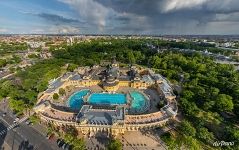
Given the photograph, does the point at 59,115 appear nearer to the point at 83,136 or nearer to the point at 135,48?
the point at 83,136

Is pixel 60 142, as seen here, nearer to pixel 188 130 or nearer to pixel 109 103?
pixel 109 103

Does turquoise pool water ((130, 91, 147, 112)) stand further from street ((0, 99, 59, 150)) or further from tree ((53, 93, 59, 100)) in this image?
tree ((53, 93, 59, 100))

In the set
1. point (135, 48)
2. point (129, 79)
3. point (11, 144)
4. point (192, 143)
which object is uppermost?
point (135, 48)

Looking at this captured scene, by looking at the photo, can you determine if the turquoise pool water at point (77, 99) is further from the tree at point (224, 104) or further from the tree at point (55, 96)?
the tree at point (224, 104)

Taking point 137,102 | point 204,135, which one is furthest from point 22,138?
point 204,135

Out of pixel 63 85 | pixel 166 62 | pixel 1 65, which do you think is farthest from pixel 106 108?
pixel 1 65

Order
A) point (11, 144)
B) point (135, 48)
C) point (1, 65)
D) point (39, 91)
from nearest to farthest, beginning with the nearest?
point (11, 144) → point (39, 91) → point (1, 65) → point (135, 48)
